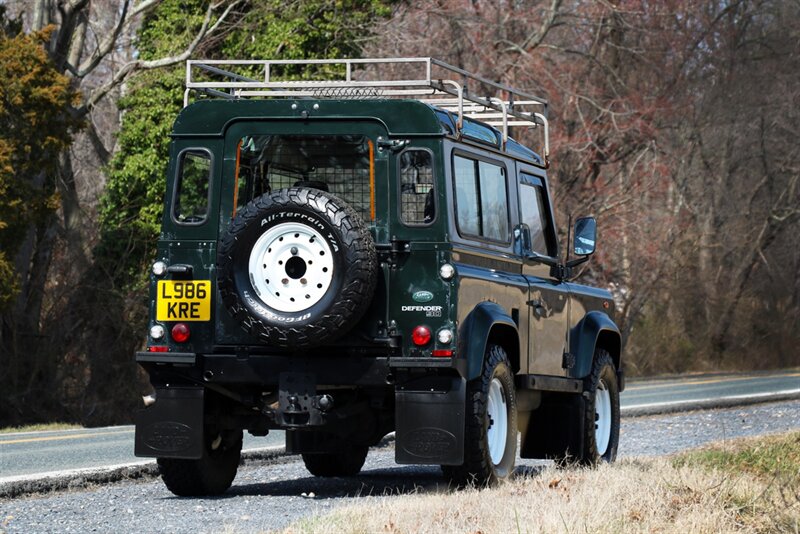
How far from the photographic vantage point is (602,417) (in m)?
12.4

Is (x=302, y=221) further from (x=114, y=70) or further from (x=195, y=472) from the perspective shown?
(x=114, y=70)

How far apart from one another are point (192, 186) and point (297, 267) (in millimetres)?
1210

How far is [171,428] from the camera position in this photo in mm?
9781

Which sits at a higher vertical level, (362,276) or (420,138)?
(420,138)

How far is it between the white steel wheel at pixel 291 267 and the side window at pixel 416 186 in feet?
2.33

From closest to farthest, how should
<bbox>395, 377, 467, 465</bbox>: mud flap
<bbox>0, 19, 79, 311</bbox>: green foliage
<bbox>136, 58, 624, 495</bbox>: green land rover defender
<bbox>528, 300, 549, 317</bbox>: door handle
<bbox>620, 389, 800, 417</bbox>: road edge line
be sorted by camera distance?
<bbox>136, 58, 624, 495</bbox>: green land rover defender, <bbox>395, 377, 467, 465</bbox>: mud flap, <bbox>528, 300, 549, 317</bbox>: door handle, <bbox>620, 389, 800, 417</bbox>: road edge line, <bbox>0, 19, 79, 311</bbox>: green foliage

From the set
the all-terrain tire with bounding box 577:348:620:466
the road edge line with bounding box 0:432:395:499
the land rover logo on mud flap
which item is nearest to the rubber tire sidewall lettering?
the land rover logo on mud flap

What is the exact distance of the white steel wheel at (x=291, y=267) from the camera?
9.23 meters

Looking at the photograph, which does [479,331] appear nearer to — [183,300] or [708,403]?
[183,300]

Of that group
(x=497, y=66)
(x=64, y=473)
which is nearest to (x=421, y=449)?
(x=64, y=473)

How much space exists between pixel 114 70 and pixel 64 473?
19091 mm

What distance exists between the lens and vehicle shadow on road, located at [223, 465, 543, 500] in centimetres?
1052

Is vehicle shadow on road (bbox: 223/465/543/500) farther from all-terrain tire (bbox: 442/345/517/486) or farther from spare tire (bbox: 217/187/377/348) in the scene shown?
spare tire (bbox: 217/187/377/348)

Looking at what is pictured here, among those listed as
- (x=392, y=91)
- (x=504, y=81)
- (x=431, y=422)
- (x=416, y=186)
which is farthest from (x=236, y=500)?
(x=504, y=81)
